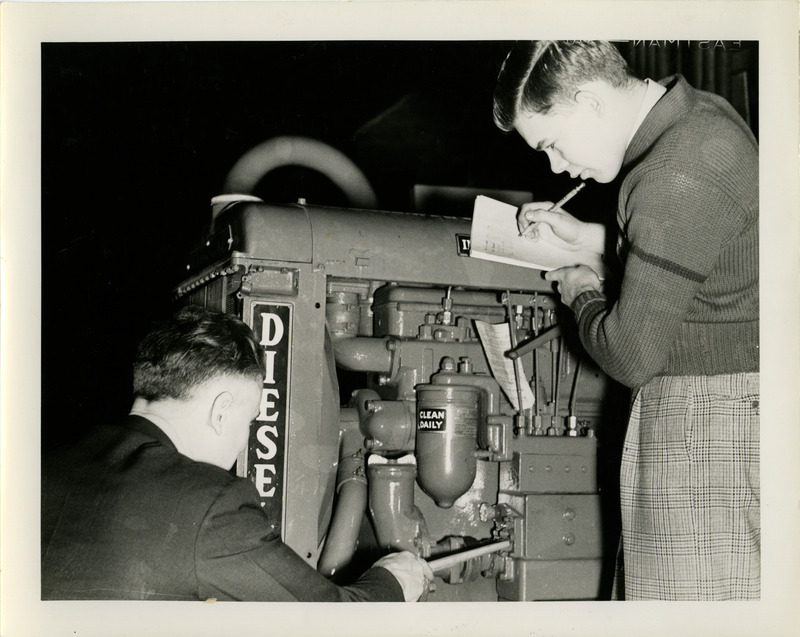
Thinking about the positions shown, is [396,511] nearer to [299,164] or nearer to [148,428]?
[148,428]

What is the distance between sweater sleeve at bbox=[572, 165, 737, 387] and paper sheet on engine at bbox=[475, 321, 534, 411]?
0.66 meters

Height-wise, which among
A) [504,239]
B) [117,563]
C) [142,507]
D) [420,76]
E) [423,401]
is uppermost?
[420,76]

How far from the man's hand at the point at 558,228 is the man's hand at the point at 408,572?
2.82ft

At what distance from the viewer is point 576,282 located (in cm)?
183

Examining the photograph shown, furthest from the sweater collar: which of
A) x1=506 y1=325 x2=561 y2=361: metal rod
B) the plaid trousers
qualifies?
x1=506 y1=325 x2=561 y2=361: metal rod

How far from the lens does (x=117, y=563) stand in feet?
5.14

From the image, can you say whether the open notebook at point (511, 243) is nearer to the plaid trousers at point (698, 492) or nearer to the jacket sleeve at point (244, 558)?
the plaid trousers at point (698, 492)

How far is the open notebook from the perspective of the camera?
2.05 m

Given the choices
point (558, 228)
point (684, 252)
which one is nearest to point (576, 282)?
point (558, 228)

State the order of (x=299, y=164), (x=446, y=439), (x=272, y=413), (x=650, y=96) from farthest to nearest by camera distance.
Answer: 1. (x=299, y=164)
2. (x=446, y=439)
3. (x=272, y=413)
4. (x=650, y=96)

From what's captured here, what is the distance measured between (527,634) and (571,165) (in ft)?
3.56

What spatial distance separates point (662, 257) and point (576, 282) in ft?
1.10
